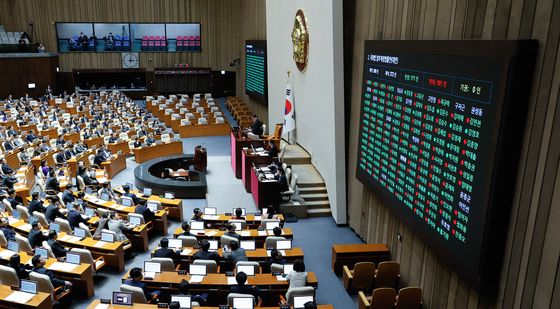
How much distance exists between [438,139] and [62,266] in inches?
277

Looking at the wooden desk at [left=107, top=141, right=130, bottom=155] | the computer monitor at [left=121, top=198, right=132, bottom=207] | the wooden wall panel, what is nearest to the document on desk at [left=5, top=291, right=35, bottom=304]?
the computer monitor at [left=121, top=198, right=132, bottom=207]

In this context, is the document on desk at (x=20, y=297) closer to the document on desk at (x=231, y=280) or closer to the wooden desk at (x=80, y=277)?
the wooden desk at (x=80, y=277)

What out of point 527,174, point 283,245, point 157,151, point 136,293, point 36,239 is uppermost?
point 527,174

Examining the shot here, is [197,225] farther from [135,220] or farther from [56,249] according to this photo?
[56,249]

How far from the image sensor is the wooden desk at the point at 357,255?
388 inches

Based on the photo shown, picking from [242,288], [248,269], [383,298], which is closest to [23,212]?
[248,269]

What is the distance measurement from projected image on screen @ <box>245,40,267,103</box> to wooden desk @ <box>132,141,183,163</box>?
4.87 meters

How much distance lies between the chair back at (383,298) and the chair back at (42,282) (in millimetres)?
5395

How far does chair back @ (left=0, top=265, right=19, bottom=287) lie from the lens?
8.19 metres

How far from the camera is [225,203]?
14250mm

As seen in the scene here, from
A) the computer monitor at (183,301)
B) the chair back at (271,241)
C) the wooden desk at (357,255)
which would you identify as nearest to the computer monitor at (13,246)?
the computer monitor at (183,301)

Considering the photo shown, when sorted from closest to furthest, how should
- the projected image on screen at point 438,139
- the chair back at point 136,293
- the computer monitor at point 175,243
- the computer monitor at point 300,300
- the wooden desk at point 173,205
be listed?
the projected image on screen at point 438,139 < the computer monitor at point 300,300 < the chair back at point 136,293 < the computer monitor at point 175,243 < the wooden desk at point 173,205

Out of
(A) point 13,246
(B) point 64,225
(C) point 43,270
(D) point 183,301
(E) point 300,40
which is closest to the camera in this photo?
(D) point 183,301

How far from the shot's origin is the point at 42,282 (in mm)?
8070
